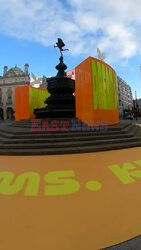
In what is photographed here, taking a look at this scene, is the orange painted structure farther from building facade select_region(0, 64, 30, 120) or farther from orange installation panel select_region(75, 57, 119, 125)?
building facade select_region(0, 64, 30, 120)

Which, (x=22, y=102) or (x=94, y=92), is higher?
(x=22, y=102)

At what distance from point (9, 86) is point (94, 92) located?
53179 mm

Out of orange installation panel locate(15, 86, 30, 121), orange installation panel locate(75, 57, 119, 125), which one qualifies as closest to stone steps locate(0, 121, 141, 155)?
orange installation panel locate(75, 57, 119, 125)

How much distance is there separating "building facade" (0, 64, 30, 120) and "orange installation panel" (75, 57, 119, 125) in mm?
49890

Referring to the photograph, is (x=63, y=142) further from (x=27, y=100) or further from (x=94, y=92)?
(x=27, y=100)

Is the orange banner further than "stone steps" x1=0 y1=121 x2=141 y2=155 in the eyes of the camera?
No

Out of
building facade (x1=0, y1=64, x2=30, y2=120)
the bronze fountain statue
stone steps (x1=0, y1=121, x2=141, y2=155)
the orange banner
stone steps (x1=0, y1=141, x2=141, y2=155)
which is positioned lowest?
the orange banner

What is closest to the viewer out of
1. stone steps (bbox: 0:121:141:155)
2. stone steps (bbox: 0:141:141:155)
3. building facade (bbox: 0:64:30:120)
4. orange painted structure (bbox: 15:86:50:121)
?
stone steps (bbox: 0:141:141:155)

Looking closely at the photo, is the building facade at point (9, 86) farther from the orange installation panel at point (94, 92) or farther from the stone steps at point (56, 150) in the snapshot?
the stone steps at point (56, 150)

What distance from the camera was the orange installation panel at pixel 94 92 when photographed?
10.2 meters

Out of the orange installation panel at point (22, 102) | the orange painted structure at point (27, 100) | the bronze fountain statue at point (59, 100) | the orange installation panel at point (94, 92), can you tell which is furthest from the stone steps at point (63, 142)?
the orange installation panel at point (22, 102)

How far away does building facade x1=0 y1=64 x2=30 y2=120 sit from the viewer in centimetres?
5888

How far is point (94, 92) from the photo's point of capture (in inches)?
402

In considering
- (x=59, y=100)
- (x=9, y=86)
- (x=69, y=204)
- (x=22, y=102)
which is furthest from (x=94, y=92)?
(x=9, y=86)
